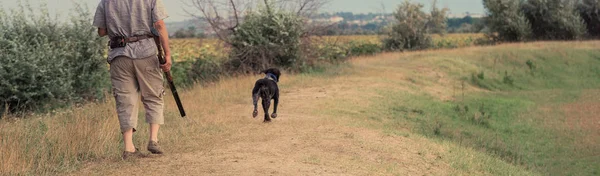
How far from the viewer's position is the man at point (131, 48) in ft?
23.3

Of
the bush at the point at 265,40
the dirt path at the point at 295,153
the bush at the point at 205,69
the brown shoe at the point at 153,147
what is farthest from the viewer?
the bush at the point at 265,40

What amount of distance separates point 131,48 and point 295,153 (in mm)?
2291

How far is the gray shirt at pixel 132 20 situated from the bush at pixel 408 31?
117 ft

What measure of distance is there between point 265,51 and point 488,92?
8326 mm

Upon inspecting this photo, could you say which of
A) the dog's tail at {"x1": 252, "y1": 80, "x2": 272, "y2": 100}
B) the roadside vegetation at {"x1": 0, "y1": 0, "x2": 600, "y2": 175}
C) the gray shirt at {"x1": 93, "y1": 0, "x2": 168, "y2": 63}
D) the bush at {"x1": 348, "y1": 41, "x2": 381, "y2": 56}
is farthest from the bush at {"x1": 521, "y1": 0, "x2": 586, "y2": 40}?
the gray shirt at {"x1": 93, "y1": 0, "x2": 168, "y2": 63}

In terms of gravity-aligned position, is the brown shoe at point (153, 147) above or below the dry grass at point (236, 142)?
above

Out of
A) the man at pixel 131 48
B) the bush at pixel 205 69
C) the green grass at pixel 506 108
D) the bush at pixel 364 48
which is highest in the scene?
the man at pixel 131 48

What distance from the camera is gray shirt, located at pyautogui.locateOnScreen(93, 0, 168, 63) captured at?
23.3ft

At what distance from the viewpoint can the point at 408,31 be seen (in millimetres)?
43406

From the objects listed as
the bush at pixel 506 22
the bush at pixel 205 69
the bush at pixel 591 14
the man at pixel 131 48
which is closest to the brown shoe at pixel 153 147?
the man at pixel 131 48

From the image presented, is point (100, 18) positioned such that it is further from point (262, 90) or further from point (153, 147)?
point (262, 90)

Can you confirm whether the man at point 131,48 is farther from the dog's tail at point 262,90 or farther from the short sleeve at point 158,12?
the dog's tail at point 262,90

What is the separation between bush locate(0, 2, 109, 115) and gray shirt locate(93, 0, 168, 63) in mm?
7574

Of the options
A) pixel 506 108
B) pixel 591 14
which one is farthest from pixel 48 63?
pixel 591 14
